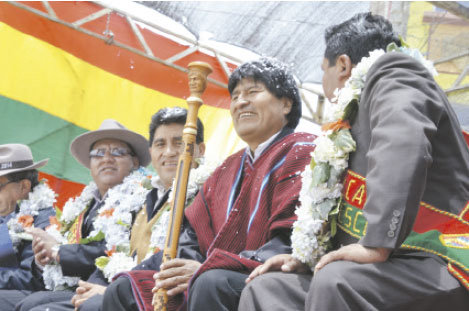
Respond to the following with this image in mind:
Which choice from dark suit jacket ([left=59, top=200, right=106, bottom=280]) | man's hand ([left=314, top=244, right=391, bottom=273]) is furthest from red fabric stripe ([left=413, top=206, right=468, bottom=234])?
dark suit jacket ([left=59, top=200, right=106, bottom=280])

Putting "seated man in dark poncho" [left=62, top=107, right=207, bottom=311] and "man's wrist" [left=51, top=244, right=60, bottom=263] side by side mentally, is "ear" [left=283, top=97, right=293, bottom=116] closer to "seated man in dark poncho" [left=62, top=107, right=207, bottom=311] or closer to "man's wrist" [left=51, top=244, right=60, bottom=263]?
"seated man in dark poncho" [left=62, top=107, right=207, bottom=311]

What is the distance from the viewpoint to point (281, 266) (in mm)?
2346

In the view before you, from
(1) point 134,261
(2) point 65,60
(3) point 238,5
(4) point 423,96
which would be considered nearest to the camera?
(4) point 423,96

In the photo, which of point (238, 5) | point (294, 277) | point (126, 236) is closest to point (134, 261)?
point (126, 236)

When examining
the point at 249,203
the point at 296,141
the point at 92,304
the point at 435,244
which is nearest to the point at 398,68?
the point at 435,244

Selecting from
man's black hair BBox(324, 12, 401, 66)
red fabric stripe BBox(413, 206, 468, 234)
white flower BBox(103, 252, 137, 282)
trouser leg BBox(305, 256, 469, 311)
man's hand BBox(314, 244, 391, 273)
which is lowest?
white flower BBox(103, 252, 137, 282)

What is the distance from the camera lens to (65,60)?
22.7 feet

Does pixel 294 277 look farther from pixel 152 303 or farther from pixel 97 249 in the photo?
pixel 97 249

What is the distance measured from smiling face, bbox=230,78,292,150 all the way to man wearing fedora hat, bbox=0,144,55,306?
2.51m

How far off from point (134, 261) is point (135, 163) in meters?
1.48

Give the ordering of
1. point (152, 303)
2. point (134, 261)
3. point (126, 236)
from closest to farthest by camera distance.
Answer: point (152, 303) < point (134, 261) < point (126, 236)

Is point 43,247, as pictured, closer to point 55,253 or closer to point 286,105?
point 55,253

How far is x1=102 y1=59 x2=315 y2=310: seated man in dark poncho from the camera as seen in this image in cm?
253

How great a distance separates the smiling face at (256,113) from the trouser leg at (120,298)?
1090mm
